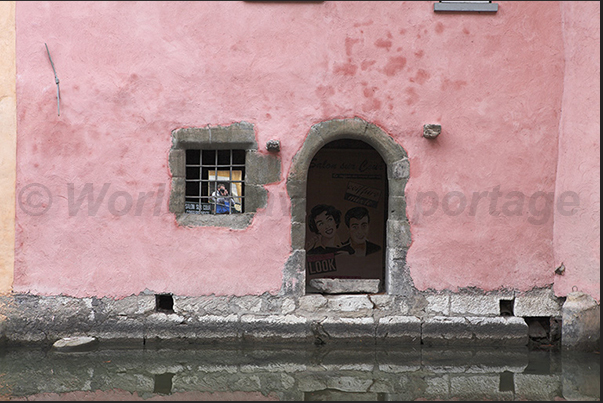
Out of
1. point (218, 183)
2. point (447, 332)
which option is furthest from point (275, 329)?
point (447, 332)

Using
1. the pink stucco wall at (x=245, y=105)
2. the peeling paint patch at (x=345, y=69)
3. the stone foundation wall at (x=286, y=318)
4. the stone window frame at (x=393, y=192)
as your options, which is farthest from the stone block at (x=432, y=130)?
the stone foundation wall at (x=286, y=318)

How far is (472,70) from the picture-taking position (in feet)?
19.9

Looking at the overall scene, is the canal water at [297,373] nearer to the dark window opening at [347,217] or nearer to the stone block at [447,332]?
the stone block at [447,332]

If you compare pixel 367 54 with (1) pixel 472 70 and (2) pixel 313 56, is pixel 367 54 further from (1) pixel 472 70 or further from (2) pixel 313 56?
(1) pixel 472 70

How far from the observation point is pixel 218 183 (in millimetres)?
6238

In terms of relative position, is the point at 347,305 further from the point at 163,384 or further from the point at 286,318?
the point at 163,384

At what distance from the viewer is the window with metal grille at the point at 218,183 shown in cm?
621

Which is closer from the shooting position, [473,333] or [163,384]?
[163,384]

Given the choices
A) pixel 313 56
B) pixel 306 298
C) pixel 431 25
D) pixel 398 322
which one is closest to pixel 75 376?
pixel 306 298

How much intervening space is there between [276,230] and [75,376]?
7.85ft

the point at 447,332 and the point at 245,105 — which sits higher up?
the point at 245,105

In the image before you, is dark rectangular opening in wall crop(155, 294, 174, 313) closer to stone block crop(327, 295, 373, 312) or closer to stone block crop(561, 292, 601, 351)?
stone block crop(327, 295, 373, 312)

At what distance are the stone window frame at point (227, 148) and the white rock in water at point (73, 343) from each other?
60.2 inches

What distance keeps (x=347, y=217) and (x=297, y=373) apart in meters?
3.80
